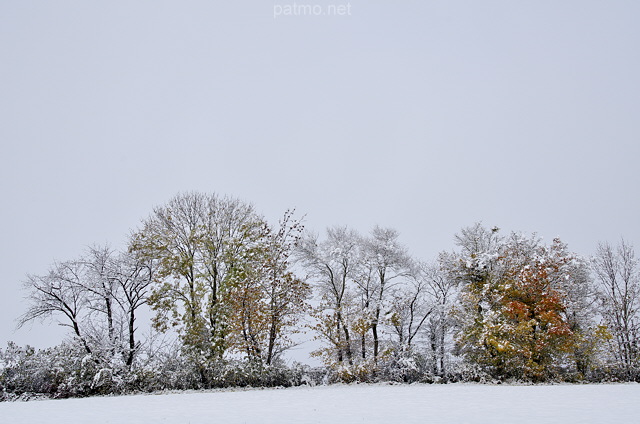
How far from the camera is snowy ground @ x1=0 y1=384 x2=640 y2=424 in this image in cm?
864

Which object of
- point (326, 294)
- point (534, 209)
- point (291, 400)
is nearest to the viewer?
point (291, 400)

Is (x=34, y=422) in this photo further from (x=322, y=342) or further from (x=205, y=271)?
(x=322, y=342)

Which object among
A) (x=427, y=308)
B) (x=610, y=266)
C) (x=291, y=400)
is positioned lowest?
(x=291, y=400)

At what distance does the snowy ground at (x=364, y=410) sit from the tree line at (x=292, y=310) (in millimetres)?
5733

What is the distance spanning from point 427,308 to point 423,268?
229 cm

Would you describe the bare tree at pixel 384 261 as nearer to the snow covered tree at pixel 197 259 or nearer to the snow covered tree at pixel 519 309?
the snow covered tree at pixel 519 309

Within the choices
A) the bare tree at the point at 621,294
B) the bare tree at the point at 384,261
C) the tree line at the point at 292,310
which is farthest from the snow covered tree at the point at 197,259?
the bare tree at the point at 621,294

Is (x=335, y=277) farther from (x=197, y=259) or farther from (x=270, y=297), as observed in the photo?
(x=197, y=259)

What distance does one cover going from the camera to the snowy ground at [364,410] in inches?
Answer: 340

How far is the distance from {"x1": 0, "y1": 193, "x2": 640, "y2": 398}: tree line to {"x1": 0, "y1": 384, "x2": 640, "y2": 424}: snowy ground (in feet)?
18.8

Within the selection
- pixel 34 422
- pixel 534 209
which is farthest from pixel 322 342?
pixel 534 209

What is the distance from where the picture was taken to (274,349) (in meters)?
20.6

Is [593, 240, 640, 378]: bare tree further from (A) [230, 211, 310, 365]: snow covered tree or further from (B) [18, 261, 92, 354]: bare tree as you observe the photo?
(B) [18, 261, 92, 354]: bare tree

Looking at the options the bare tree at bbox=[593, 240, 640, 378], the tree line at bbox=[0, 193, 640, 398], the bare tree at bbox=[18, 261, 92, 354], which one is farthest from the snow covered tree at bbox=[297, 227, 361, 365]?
the bare tree at bbox=[593, 240, 640, 378]
